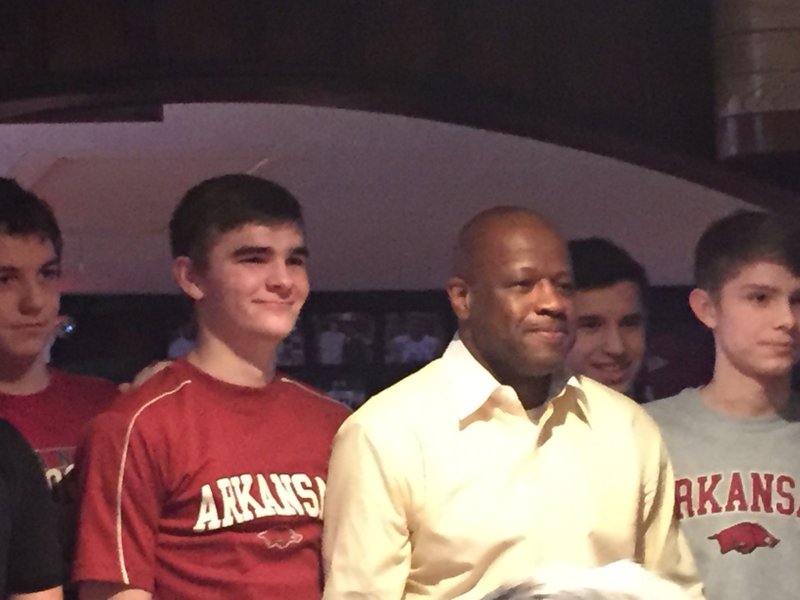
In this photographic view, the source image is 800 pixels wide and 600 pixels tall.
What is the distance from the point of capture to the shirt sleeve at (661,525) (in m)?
1.70

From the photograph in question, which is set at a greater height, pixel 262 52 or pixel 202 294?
pixel 262 52

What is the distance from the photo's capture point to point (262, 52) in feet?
7.34

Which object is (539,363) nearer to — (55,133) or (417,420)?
(417,420)

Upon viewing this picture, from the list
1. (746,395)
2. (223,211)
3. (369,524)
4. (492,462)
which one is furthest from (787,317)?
(223,211)

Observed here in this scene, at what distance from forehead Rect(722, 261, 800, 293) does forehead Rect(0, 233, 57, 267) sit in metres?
1.03

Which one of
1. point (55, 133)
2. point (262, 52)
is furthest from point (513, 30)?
point (55, 133)

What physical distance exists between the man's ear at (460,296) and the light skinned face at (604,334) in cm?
48

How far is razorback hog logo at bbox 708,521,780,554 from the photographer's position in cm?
177

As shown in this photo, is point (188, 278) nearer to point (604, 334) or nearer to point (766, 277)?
point (604, 334)

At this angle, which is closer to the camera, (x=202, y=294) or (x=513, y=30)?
(x=202, y=294)

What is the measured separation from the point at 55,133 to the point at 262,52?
1.97 meters

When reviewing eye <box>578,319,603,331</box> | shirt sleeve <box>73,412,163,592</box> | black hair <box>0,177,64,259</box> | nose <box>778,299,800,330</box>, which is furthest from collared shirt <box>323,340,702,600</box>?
black hair <box>0,177,64,259</box>

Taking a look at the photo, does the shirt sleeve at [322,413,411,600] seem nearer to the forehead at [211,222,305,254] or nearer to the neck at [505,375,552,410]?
the neck at [505,375,552,410]

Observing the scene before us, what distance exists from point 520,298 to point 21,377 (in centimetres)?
76
